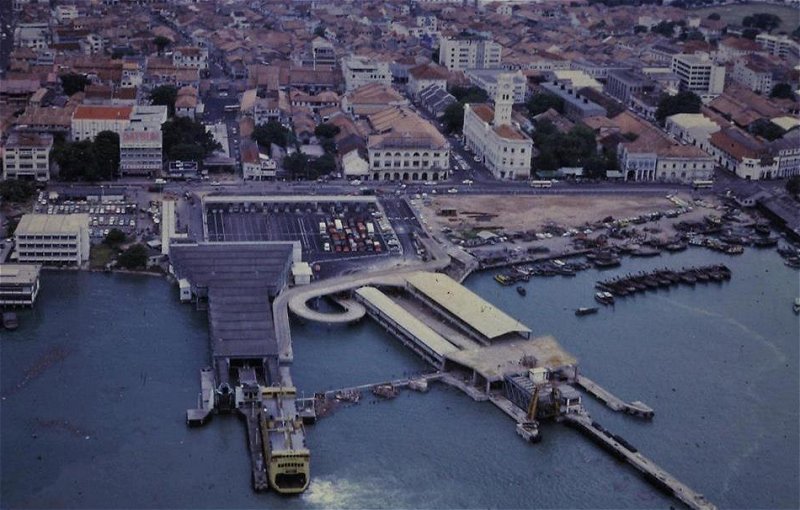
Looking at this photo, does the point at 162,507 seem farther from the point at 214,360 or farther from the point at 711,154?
the point at 711,154

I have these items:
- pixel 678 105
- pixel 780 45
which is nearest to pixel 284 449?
pixel 678 105

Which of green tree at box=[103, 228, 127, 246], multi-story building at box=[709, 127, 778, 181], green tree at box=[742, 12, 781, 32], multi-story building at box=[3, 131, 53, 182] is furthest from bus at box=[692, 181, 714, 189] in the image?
green tree at box=[742, 12, 781, 32]

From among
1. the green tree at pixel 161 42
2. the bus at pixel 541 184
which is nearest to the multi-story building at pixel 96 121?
the bus at pixel 541 184

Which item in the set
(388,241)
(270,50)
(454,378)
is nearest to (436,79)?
(270,50)

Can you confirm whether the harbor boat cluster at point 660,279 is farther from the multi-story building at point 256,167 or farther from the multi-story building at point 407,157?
the multi-story building at point 256,167

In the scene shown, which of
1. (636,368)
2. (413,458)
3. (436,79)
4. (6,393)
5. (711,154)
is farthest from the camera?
(436,79)
